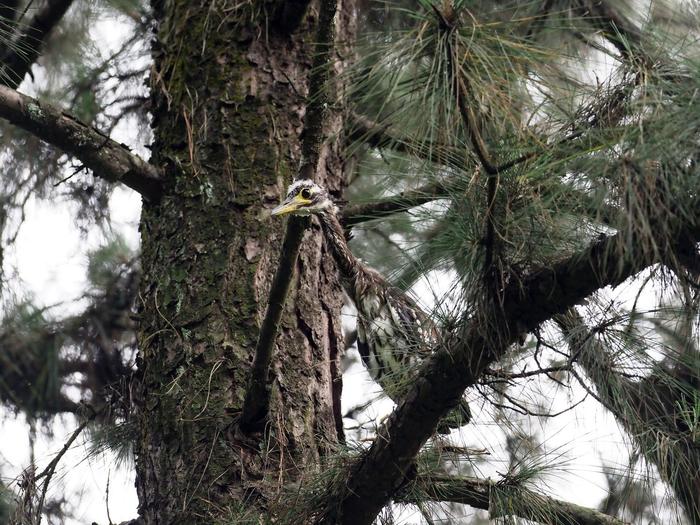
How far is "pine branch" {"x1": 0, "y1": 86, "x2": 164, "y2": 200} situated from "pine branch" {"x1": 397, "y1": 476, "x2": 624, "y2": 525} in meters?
1.08

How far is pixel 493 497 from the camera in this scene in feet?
6.57

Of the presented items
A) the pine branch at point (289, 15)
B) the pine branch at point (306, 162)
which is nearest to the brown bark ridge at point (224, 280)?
the pine branch at point (289, 15)

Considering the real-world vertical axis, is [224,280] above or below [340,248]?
below

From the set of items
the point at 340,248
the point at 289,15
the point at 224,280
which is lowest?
the point at 224,280

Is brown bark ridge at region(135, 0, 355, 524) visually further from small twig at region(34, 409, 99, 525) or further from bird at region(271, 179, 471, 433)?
small twig at region(34, 409, 99, 525)

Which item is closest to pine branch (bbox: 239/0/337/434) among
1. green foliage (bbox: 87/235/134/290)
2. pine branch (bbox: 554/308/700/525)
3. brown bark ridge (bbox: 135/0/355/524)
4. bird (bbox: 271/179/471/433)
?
bird (bbox: 271/179/471/433)

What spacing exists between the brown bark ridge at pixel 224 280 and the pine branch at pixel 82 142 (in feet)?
0.23

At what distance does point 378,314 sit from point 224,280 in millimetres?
538

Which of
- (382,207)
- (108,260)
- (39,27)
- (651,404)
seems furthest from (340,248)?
(108,260)

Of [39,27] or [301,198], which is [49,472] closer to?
[301,198]

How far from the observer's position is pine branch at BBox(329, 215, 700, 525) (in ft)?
4.84

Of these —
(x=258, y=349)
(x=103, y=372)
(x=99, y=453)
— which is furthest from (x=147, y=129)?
(x=258, y=349)

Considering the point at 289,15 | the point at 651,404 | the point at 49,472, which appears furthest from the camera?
the point at 289,15

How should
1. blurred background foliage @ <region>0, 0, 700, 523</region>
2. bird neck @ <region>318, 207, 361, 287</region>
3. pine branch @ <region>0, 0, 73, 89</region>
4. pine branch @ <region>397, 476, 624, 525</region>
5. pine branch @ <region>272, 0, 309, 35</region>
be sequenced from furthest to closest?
pine branch @ <region>0, 0, 73, 89</region> < pine branch @ <region>272, 0, 309, 35</region> < bird neck @ <region>318, 207, 361, 287</region> < pine branch @ <region>397, 476, 624, 525</region> < blurred background foliage @ <region>0, 0, 700, 523</region>
